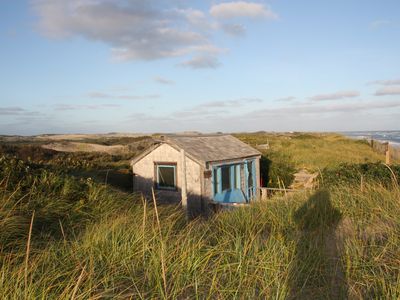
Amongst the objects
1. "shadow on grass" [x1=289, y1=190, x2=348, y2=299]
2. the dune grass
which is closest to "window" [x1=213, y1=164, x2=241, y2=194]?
the dune grass

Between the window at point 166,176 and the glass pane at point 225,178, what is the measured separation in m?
1.92

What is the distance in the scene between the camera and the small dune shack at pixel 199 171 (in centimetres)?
1443

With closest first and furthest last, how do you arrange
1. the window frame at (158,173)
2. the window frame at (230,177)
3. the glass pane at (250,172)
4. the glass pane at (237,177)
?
the window frame at (230,177)
the window frame at (158,173)
the glass pane at (237,177)
the glass pane at (250,172)

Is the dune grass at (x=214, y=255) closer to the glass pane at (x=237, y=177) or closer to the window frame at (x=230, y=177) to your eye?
the window frame at (x=230, y=177)

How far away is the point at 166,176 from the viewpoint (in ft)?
51.2

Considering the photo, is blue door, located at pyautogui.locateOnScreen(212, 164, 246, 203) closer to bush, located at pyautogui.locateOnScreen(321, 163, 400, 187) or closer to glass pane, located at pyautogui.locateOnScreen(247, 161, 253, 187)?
glass pane, located at pyautogui.locateOnScreen(247, 161, 253, 187)

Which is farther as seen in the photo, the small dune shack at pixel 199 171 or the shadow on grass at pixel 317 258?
the small dune shack at pixel 199 171

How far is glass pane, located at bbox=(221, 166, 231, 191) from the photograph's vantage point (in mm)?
15586

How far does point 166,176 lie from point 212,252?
1085 centimetres

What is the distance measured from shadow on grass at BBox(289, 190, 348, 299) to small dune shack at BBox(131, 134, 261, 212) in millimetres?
6861

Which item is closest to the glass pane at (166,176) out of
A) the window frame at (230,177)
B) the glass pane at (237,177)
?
the window frame at (230,177)

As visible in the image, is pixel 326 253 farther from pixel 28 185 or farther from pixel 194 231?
pixel 28 185

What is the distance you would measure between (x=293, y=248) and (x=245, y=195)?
1147 centimetres

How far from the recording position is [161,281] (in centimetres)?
418
